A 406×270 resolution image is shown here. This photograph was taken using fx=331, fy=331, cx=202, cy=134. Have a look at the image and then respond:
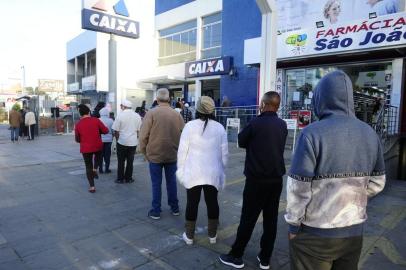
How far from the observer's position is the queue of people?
1.97 m

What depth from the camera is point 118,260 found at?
11.8ft

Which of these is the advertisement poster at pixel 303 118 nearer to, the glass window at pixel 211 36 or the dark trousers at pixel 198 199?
the dark trousers at pixel 198 199

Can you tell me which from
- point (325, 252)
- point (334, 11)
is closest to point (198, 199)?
point (325, 252)

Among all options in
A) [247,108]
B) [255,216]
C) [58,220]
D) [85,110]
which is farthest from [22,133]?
[255,216]

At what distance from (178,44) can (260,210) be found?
65.6ft

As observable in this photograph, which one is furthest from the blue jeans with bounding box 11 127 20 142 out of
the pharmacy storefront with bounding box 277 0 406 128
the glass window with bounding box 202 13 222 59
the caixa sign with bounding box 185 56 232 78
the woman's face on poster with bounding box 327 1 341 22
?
the woman's face on poster with bounding box 327 1 341 22

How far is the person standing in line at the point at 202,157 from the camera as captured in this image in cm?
373

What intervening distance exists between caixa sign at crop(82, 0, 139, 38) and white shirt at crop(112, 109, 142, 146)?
438 cm

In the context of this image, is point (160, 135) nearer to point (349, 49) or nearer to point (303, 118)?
point (303, 118)

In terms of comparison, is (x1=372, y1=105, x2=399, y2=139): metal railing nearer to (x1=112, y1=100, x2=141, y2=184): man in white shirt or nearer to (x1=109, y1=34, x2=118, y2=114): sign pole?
(x1=112, y1=100, x2=141, y2=184): man in white shirt

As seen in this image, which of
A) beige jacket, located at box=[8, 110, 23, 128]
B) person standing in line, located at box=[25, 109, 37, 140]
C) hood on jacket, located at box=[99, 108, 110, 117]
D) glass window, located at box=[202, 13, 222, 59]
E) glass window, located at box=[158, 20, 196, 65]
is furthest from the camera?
glass window, located at box=[158, 20, 196, 65]

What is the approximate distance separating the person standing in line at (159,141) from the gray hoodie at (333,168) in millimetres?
2871

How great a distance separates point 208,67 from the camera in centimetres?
1831

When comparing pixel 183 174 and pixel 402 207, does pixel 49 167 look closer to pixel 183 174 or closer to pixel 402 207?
pixel 183 174
